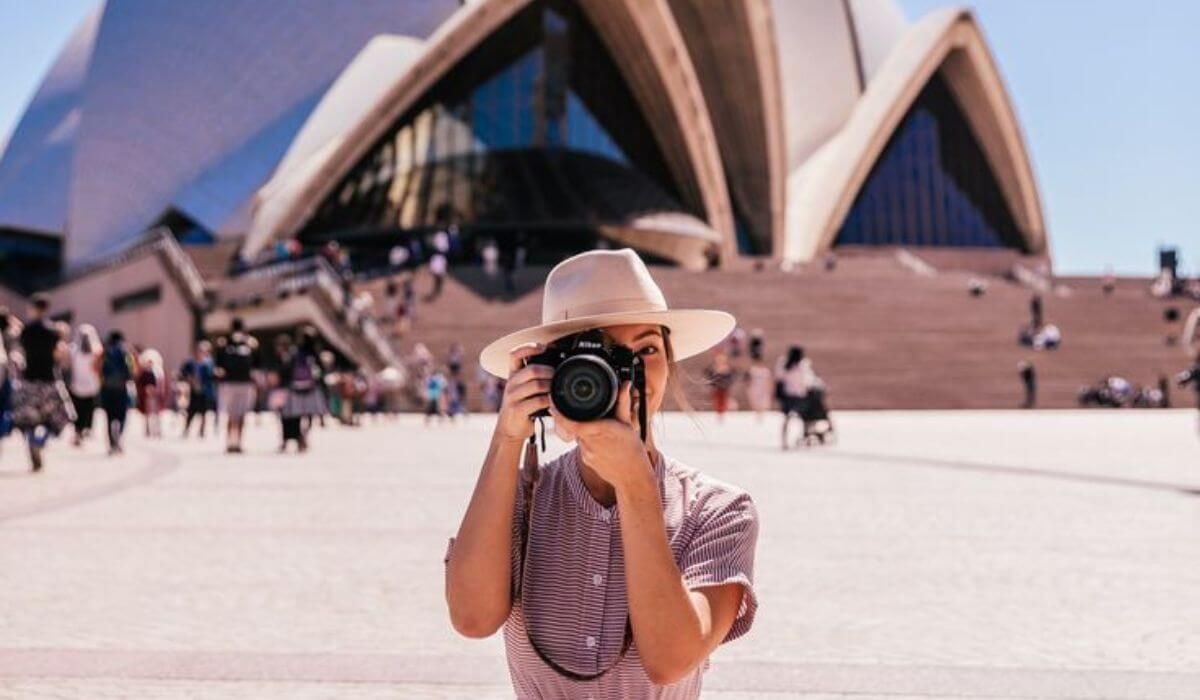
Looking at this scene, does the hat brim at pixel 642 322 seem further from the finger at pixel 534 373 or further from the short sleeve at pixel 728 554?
the short sleeve at pixel 728 554

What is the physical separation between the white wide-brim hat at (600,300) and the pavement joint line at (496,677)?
1.65 meters

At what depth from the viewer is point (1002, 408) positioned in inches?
931

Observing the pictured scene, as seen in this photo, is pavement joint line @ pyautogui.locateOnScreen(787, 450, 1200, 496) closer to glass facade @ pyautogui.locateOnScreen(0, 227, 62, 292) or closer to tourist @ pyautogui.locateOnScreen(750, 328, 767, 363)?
tourist @ pyautogui.locateOnScreen(750, 328, 767, 363)

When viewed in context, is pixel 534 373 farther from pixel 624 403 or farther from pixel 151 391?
pixel 151 391

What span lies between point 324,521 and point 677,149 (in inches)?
1461

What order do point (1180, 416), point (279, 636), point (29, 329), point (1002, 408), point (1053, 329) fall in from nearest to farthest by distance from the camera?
point (279, 636) < point (29, 329) < point (1180, 416) < point (1002, 408) < point (1053, 329)

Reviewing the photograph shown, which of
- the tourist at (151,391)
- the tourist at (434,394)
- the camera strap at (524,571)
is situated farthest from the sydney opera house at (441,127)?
the camera strap at (524,571)

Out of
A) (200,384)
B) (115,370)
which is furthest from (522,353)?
(200,384)

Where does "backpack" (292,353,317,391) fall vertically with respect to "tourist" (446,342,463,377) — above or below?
below

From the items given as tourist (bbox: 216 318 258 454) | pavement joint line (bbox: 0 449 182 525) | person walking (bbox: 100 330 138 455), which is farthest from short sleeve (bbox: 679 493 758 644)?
person walking (bbox: 100 330 138 455)

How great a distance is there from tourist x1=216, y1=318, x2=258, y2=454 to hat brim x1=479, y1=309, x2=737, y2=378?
1064 centimetres

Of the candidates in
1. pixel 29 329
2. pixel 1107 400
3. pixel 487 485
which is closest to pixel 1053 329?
pixel 1107 400

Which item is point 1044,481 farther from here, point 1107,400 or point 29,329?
point 1107,400

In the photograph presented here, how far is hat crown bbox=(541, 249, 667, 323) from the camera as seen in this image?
1647mm
